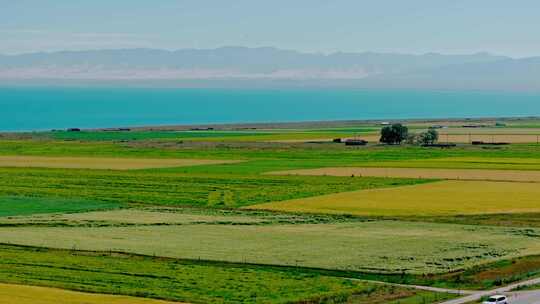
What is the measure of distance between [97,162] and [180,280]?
57.5 meters

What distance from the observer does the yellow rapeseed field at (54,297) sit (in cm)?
3462

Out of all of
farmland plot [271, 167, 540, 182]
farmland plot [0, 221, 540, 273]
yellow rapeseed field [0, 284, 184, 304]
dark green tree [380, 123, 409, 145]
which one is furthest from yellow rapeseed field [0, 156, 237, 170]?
yellow rapeseed field [0, 284, 184, 304]

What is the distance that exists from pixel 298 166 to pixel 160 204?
88.0 ft

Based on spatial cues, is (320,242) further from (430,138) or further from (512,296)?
(430,138)

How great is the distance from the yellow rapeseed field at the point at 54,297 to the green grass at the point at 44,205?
76.7 feet

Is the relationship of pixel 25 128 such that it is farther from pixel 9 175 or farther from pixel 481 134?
pixel 9 175

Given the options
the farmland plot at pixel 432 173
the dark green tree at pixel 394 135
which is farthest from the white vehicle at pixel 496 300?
the dark green tree at pixel 394 135

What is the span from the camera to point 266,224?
5481 centimetres

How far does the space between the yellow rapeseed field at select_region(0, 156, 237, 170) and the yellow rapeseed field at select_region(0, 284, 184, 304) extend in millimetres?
52856

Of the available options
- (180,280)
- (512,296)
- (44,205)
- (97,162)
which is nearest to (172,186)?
(44,205)

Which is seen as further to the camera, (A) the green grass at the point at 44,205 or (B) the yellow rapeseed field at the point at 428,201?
(A) the green grass at the point at 44,205

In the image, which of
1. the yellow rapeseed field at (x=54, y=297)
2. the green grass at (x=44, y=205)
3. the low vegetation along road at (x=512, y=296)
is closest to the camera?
the yellow rapeseed field at (x=54, y=297)

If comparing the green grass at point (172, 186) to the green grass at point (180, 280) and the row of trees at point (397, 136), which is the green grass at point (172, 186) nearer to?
the green grass at point (180, 280)

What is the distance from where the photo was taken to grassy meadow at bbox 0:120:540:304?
39.1 m
